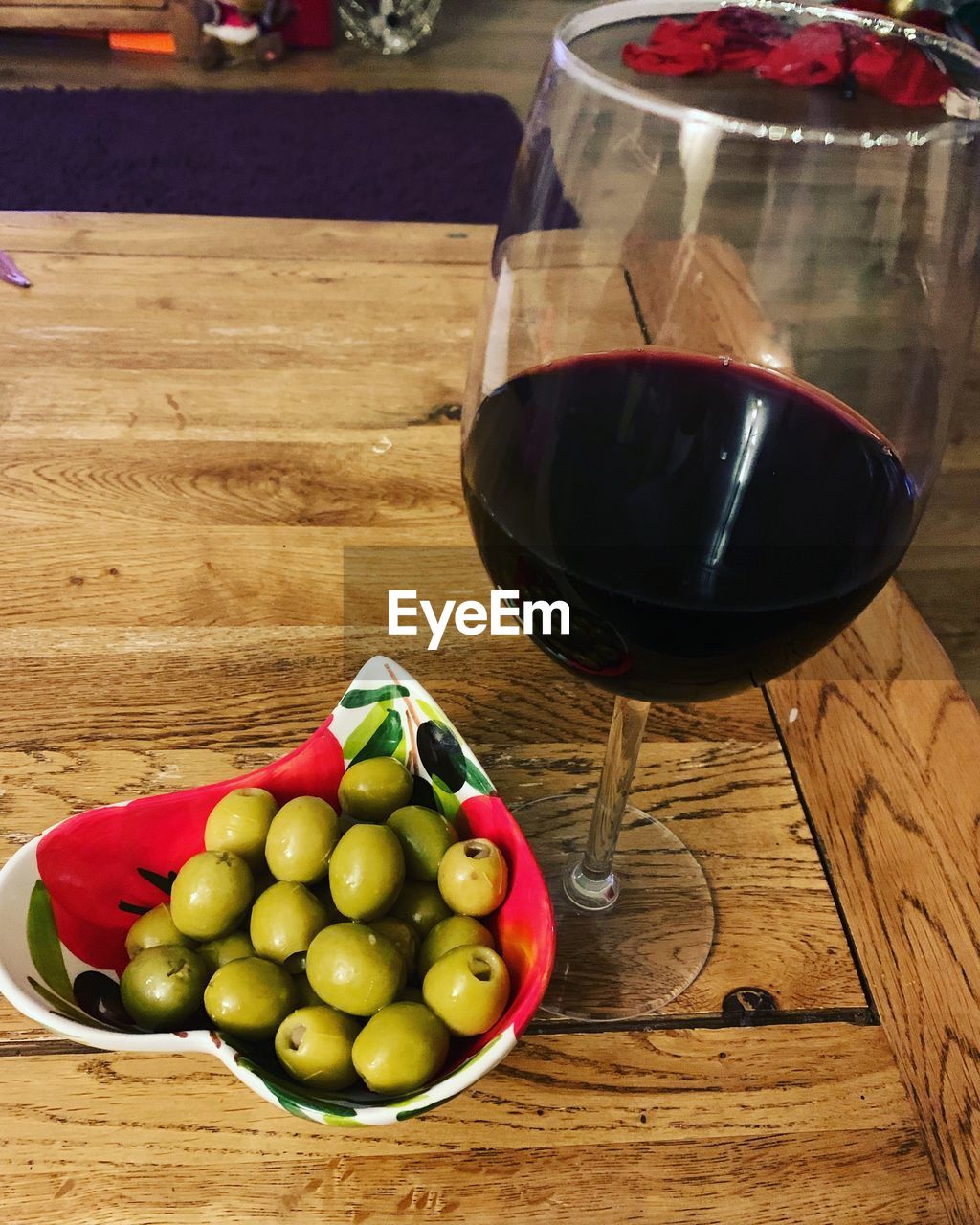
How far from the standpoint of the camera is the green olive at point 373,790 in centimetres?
43

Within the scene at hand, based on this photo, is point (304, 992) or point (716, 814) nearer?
point (304, 992)

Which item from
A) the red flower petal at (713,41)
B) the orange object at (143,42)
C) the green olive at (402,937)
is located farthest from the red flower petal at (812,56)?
the orange object at (143,42)

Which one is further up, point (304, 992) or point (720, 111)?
point (720, 111)

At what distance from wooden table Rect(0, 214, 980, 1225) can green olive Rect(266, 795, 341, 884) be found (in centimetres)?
8

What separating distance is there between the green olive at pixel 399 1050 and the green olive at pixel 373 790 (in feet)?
0.30

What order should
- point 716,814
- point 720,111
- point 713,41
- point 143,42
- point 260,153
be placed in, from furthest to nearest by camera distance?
point 143,42 → point 260,153 → point 716,814 → point 713,41 → point 720,111

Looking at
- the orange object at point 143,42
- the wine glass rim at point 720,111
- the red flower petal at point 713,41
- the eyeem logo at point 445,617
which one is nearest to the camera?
the wine glass rim at point 720,111

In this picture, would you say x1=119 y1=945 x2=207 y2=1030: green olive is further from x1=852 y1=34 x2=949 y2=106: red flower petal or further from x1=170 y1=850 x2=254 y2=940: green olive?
x1=852 y1=34 x2=949 y2=106: red flower petal

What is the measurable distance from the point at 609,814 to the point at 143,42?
9.82ft

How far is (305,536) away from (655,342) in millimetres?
284

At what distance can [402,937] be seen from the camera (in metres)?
0.40

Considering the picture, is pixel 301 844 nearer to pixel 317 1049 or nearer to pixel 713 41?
pixel 317 1049

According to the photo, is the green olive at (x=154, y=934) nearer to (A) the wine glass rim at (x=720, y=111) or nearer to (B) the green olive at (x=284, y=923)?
(B) the green olive at (x=284, y=923)

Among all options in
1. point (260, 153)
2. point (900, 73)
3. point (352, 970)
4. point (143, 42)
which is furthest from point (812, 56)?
point (143, 42)
